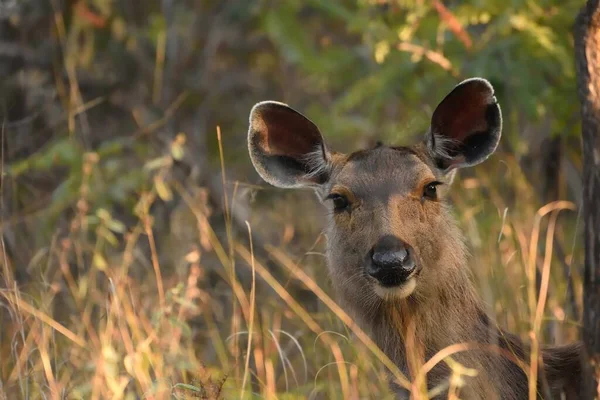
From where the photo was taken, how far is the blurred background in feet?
20.8

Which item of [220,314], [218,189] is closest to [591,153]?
[220,314]

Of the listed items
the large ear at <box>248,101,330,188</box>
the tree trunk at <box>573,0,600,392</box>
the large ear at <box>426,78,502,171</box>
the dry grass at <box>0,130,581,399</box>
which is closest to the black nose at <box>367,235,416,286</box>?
the dry grass at <box>0,130,581,399</box>

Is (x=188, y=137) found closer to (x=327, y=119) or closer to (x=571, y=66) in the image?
(x=327, y=119)

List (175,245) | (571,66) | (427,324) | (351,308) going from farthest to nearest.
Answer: (175,245)
(571,66)
(351,308)
(427,324)

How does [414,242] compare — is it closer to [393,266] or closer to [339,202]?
[393,266]

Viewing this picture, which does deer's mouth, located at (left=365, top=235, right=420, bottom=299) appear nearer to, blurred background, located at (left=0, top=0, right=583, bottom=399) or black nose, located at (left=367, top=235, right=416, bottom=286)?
black nose, located at (left=367, top=235, right=416, bottom=286)

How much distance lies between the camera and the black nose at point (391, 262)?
532cm

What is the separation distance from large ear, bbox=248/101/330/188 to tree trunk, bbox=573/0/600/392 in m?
1.85

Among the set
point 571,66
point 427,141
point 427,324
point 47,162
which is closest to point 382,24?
point 571,66

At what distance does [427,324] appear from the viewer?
18.5ft

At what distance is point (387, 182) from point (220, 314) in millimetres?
3858

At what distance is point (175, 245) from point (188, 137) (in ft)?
5.25

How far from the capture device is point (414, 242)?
224 inches

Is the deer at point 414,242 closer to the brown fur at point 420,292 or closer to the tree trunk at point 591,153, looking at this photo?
the brown fur at point 420,292
